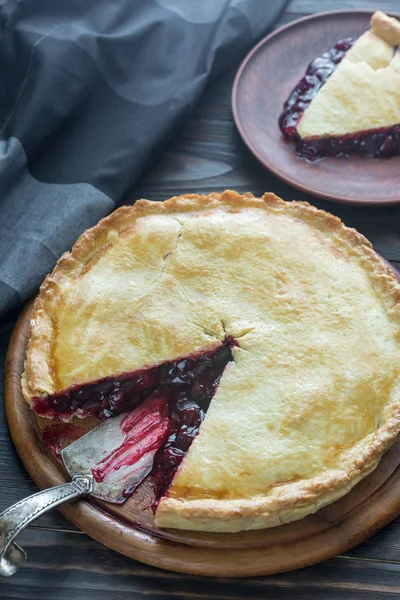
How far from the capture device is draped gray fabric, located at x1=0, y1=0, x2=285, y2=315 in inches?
137

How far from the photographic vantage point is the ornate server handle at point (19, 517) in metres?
2.38

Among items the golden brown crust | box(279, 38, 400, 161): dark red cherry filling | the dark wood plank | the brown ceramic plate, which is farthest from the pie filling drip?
the golden brown crust

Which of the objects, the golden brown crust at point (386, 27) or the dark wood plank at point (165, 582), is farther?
the golden brown crust at point (386, 27)

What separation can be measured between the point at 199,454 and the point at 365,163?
6.12ft

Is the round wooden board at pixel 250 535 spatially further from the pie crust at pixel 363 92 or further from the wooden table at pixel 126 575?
the pie crust at pixel 363 92

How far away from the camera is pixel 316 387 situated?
8.99ft

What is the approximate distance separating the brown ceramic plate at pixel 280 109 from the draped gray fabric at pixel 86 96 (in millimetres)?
201

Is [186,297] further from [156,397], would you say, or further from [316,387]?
[316,387]

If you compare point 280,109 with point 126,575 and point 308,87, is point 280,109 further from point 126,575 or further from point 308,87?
point 126,575

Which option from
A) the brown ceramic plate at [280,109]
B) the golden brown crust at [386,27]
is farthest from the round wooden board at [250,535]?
the golden brown crust at [386,27]

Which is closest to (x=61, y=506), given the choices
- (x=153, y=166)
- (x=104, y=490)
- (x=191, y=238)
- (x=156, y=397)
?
(x=104, y=490)

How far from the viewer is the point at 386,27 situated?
12.9 feet

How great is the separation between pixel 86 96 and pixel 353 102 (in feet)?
4.62

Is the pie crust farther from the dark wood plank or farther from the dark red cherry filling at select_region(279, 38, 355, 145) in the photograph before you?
the dark wood plank
